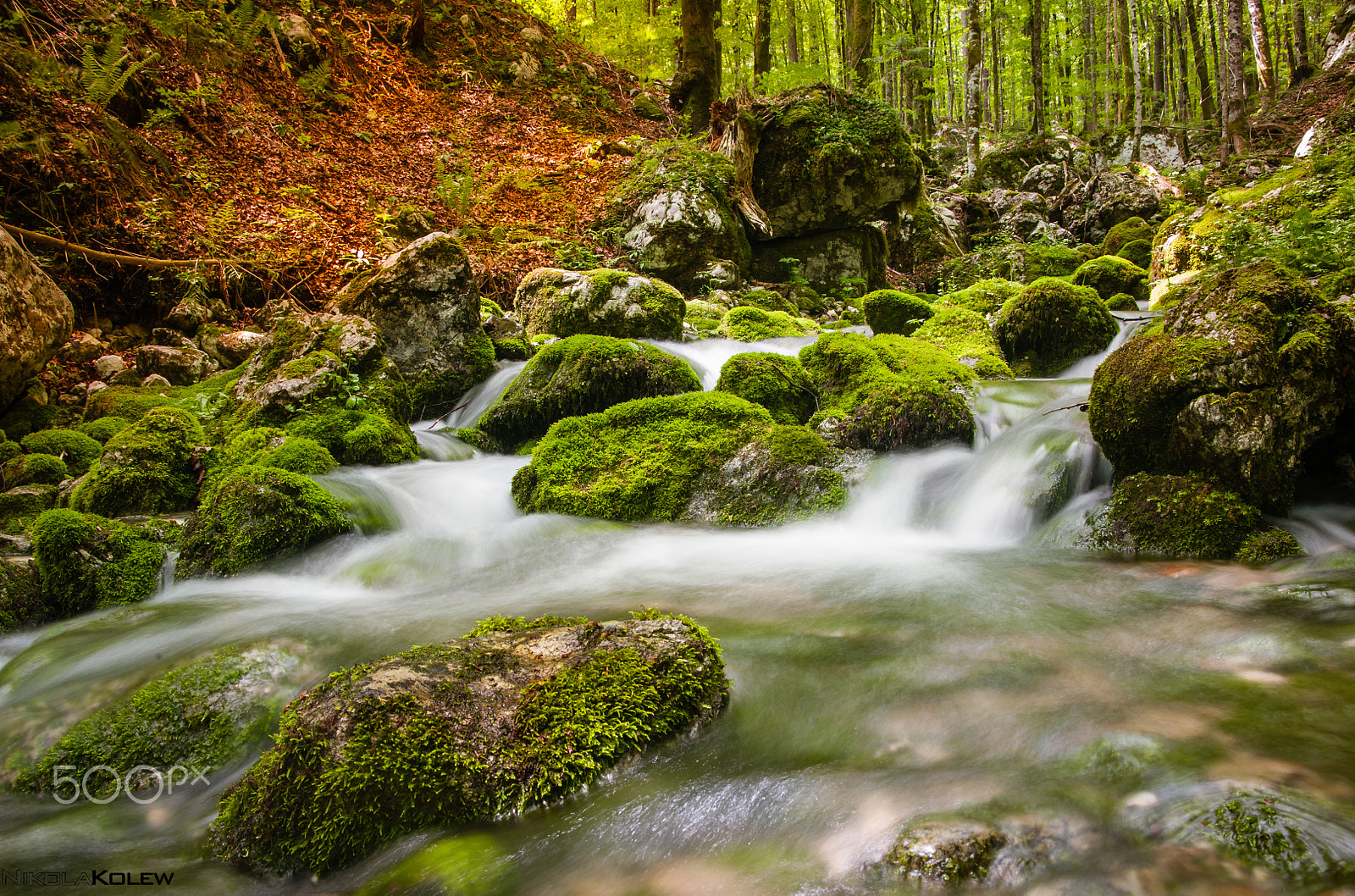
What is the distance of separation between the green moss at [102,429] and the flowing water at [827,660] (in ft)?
9.35

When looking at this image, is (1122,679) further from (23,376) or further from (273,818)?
(23,376)

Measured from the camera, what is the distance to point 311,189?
36.8 ft

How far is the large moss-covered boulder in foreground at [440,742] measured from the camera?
2.10 metres

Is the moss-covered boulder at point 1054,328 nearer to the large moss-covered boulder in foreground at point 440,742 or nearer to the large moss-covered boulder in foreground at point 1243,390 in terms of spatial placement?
the large moss-covered boulder in foreground at point 1243,390

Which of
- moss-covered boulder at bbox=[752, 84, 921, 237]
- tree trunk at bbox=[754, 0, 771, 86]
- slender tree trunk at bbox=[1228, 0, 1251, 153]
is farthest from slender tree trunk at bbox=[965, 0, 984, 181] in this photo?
moss-covered boulder at bbox=[752, 84, 921, 237]

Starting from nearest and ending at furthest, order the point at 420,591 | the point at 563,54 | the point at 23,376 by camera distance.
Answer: the point at 420,591 < the point at 23,376 < the point at 563,54

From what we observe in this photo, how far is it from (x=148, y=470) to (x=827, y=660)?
5.43 m

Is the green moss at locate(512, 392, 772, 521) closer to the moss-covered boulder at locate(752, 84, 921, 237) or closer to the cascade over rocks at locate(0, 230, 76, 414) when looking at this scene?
the cascade over rocks at locate(0, 230, 76, 414)

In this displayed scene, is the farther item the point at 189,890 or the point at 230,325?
the point at 230,325

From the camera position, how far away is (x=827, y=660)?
10.6 ft

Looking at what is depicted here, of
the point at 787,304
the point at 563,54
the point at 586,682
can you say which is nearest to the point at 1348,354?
the point at 586,682

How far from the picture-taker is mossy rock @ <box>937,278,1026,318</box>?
1043cm

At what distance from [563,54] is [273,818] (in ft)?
69.0

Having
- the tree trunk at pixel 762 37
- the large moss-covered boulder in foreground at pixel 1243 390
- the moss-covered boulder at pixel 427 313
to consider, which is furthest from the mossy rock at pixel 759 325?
the tree trunk at pixel 762 37
